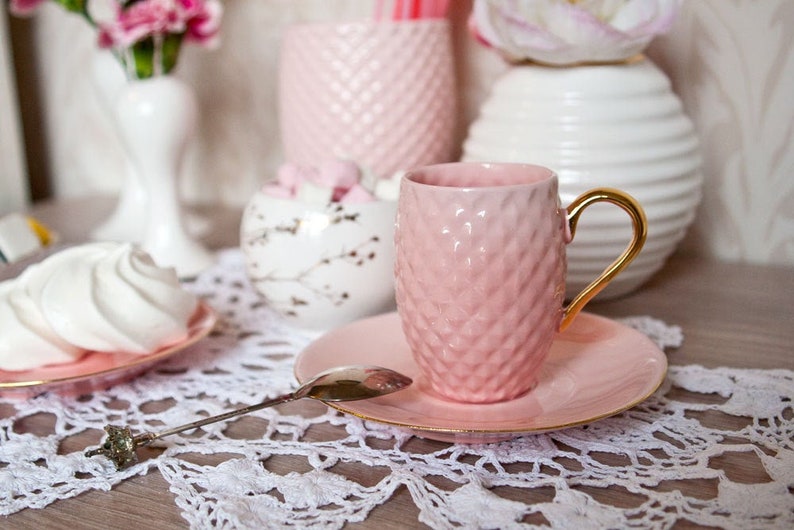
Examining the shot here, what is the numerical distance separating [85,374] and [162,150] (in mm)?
383

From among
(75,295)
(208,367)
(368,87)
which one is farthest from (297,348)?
(368,87)

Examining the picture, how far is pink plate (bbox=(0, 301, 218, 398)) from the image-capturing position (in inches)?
19.9

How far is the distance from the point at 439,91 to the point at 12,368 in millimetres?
474

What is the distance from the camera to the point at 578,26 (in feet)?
1.93

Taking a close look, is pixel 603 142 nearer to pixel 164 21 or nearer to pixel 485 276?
pixel 485 276

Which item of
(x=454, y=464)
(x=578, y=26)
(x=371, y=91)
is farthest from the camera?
(x=371, y=91)

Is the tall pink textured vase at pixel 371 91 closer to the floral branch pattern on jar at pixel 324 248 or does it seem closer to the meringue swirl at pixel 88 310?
the floral branch pattern on jar at pixel 324 248

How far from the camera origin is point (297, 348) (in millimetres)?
625

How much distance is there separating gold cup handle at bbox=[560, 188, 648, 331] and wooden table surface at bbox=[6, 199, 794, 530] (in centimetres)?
11

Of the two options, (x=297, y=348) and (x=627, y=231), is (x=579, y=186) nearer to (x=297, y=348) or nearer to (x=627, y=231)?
(x=627, y=231)

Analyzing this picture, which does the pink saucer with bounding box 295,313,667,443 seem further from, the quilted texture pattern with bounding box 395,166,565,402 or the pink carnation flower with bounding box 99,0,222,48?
the pink carnation flower with bounding box 99,0,222,48

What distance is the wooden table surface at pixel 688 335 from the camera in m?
0.39

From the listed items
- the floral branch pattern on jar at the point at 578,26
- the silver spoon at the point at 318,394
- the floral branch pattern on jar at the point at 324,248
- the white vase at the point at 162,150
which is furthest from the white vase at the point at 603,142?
the white vase at the point at 162,150

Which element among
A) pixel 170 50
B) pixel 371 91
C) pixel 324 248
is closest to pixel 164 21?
pixel 170 50
